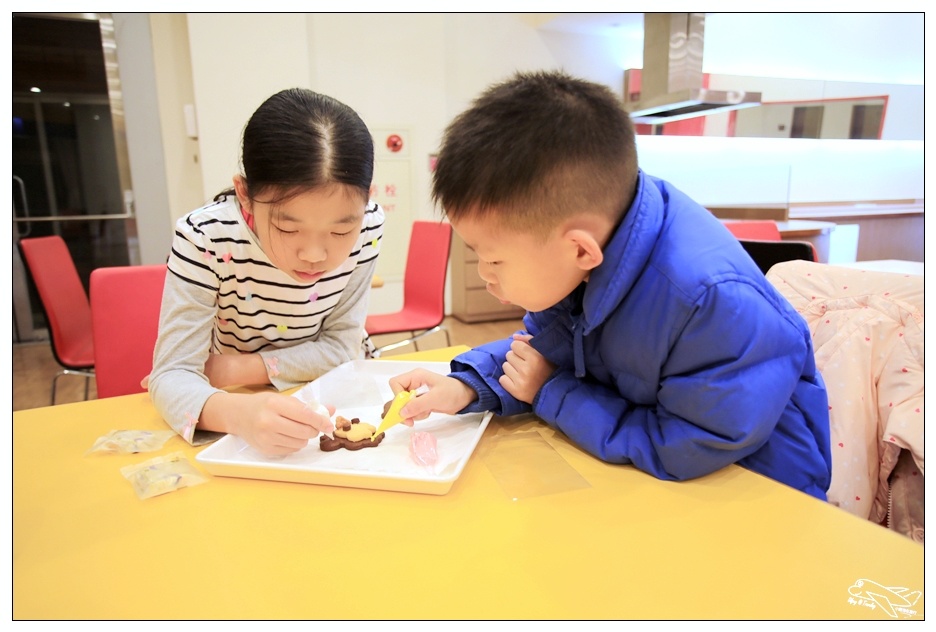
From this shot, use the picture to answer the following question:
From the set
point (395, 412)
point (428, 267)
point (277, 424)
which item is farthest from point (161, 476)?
point (428, 267)

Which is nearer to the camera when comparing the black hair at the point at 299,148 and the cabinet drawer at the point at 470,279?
the black hair at the point at 299,148

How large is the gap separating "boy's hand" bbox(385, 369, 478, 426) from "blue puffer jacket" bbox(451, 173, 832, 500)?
0.11 meters

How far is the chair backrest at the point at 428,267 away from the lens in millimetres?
2572

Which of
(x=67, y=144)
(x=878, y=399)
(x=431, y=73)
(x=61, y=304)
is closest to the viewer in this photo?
(x=878, y=399)

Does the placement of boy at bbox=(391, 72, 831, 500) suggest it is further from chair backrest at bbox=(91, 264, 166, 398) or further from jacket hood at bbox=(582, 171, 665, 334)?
chair backrest at bbox=(91, 264, 166, 398)

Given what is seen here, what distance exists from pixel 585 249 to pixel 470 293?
12.0 ft

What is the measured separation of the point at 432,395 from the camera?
2.55 feet

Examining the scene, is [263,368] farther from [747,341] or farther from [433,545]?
[747,341]

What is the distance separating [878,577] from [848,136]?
16.6ft

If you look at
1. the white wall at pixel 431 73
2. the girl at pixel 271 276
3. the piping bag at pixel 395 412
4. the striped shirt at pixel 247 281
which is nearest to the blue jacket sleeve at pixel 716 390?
the piping bag at pixel 395 412

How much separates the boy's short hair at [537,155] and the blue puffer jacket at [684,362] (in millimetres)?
62

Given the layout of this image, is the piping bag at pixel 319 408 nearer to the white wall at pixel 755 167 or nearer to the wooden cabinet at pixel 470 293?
the wooden cabinet at pixel 470 293

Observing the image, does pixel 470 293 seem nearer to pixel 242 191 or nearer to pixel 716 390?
pixel 242 191

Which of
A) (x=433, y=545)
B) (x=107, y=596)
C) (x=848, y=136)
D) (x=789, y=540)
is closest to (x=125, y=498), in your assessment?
(x=107, y=596)
